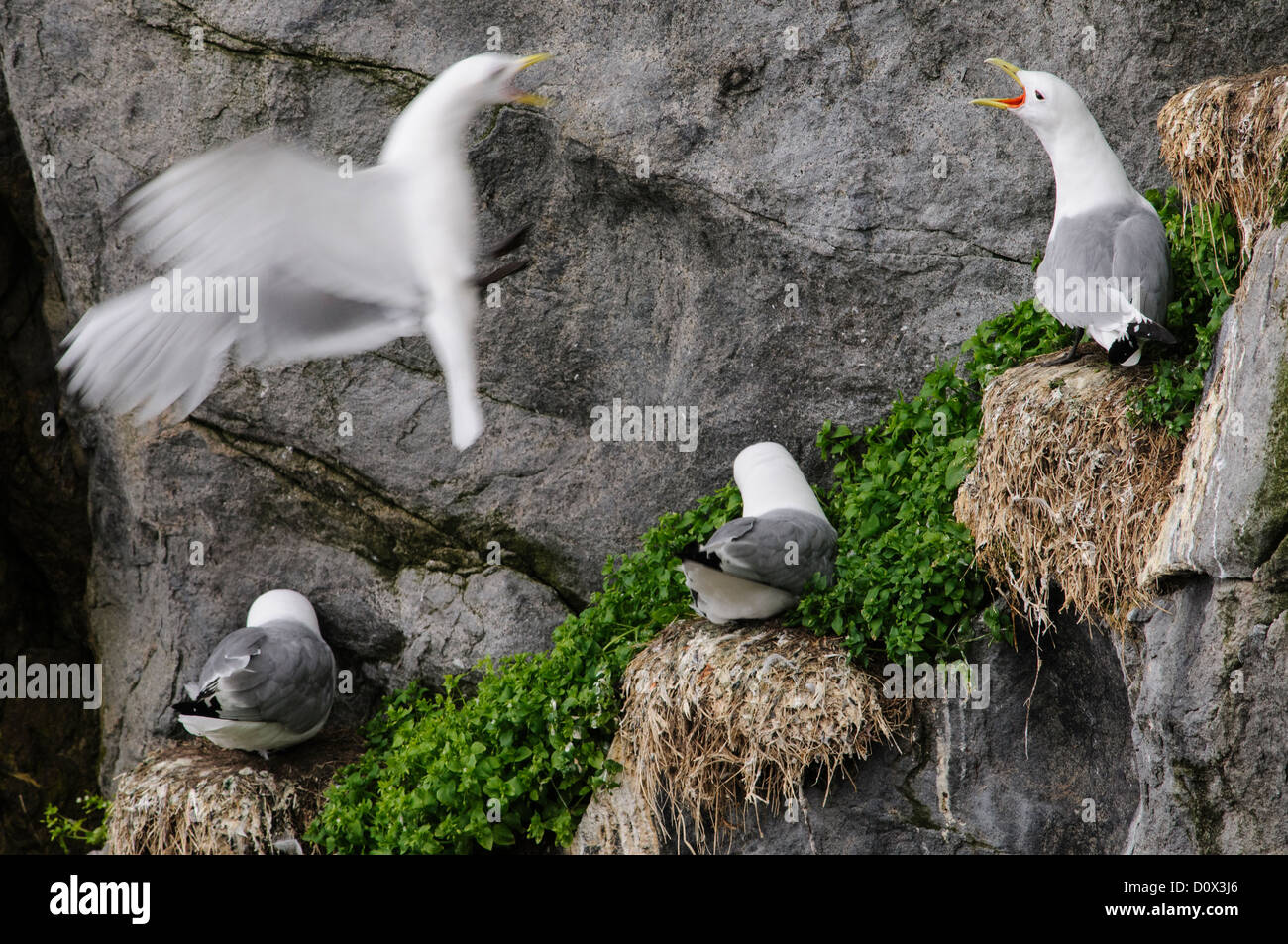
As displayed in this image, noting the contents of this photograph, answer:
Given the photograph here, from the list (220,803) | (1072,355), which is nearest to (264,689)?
(220,803)

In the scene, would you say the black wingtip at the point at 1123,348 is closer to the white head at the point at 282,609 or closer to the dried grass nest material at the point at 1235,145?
the dried grass nest material at the point at 1235,145

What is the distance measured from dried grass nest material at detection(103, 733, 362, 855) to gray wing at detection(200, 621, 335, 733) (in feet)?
0.79

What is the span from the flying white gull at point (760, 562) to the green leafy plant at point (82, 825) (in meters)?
3.02

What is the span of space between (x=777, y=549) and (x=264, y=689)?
211 centimetres

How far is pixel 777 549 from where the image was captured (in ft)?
15.0

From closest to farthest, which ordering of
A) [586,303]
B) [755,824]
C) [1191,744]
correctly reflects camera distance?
[1191,744] < [755,824] < [586,303]

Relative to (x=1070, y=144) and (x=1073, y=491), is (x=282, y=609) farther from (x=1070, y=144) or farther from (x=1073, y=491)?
(x=1070, y=144)

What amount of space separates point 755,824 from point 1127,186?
2.47m

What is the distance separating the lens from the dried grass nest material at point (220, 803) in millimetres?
5215

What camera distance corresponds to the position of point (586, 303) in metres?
6.02

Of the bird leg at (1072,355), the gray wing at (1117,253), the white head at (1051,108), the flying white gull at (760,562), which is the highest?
the white head at (1051,108)

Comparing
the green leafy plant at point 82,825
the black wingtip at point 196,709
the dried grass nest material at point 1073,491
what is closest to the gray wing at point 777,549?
the dried grass nest material at point 1073,491

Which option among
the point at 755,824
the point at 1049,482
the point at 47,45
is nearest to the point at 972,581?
the point at 1049,482

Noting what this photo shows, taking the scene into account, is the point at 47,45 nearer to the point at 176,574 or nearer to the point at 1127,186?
the point at 176,574
